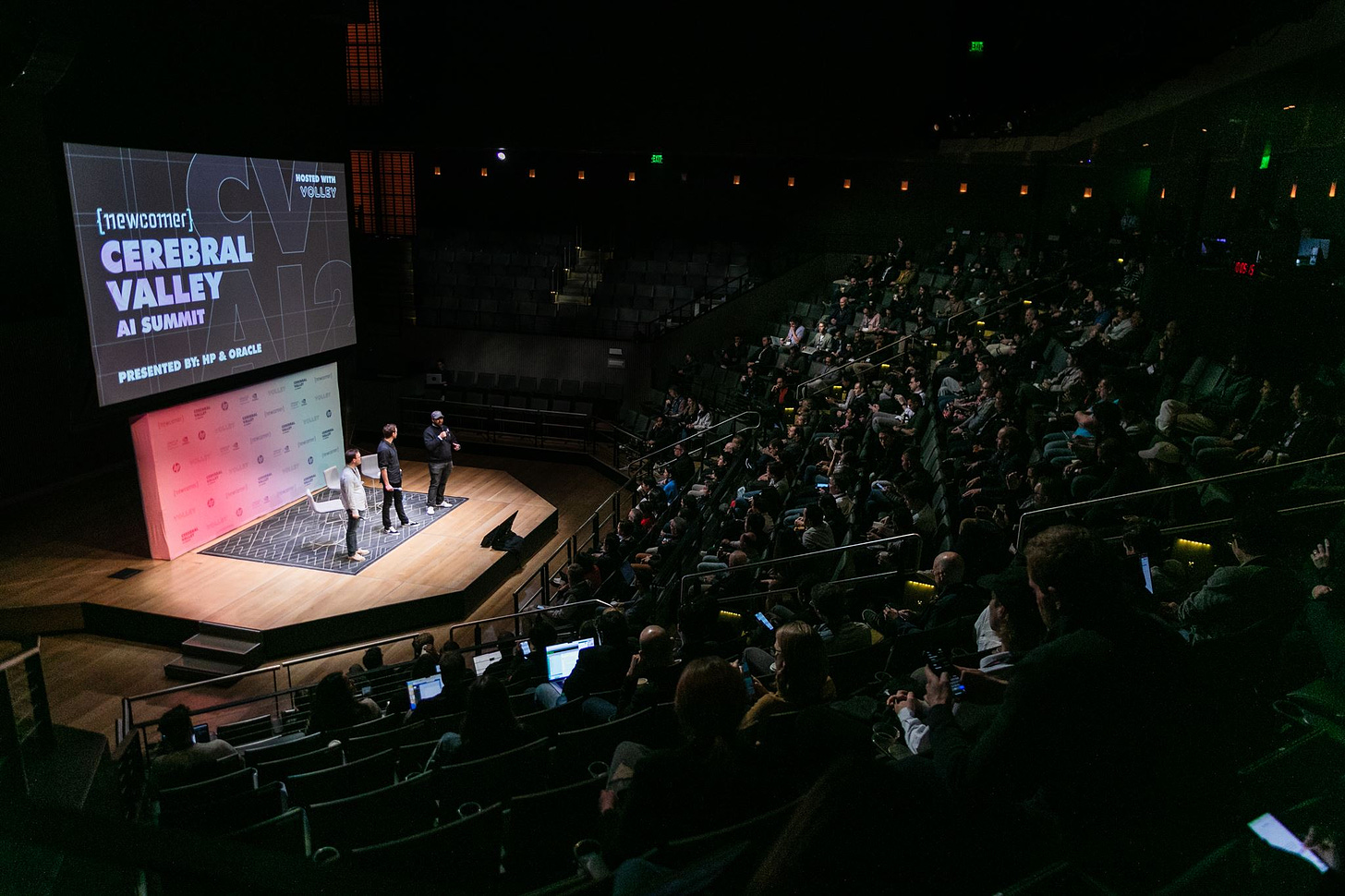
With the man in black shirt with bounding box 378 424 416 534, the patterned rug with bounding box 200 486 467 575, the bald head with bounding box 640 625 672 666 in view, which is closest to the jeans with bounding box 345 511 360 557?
the patterned rug with bounding box 200 486 467 575

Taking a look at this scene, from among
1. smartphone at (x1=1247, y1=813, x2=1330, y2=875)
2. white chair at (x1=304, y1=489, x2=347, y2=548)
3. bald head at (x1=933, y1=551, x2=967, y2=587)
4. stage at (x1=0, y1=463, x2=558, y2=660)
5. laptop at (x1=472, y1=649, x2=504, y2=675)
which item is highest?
smartphone at (x1=1247, y1=813, x2=1330, y2=875)

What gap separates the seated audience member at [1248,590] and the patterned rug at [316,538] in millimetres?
8843

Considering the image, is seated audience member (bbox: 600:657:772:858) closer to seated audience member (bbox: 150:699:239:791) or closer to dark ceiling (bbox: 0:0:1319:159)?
seated audience member (bbox: 150:699:239:791)

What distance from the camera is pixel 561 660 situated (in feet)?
18.5

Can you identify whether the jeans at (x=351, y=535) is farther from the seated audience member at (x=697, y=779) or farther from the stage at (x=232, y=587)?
the seated audience member at (x=697, y=779)

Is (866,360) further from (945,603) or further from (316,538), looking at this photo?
(945,603)

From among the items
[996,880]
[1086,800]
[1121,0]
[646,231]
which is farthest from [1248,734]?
[646,231]

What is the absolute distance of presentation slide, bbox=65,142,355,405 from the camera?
8.05m

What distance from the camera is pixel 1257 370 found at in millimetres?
8508

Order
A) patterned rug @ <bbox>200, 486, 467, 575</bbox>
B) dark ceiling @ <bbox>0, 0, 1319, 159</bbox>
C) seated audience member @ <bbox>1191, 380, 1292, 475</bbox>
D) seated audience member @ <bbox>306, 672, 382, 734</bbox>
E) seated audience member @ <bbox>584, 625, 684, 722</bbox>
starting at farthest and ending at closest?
dark ceiling @ <bbox>0, 0, 1319, 159</bbox>, patterned rug @ <bbox>200, 486, 467, 575</bbox>, seated audience member @ <bbox>1191, 380, 1292, 475</bbox>, seated audience member @ <bbox>306, 672, 382, 734</bbox>, seated audience member @ <bbox>584, 625, 684, 722</bbox>

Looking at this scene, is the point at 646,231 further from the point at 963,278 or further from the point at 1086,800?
the point at 1086,800

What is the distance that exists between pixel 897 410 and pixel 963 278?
578 centimetres

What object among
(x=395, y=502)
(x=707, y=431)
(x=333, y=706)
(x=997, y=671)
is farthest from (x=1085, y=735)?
(x=707, y=431)

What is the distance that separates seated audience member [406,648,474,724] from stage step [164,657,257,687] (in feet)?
12.9
